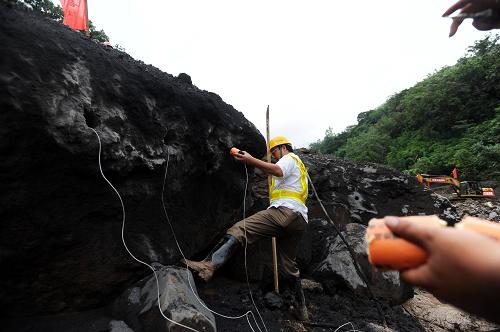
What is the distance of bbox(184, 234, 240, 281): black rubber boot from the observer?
3.40 m

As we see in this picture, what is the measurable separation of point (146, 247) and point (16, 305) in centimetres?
112

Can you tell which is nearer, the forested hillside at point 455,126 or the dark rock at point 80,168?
the dark rock at point 80,168

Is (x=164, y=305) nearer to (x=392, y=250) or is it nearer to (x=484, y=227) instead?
(x=392, y=250)

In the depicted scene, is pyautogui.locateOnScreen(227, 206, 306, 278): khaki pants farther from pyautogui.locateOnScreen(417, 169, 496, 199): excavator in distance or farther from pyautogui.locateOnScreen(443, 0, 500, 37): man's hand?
pyautogui.locateOnScreen(417, 169, 496, 199): excavator in distance

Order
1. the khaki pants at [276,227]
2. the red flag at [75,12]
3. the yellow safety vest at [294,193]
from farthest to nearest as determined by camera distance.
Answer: the red flag at [75,12]
the yellow safety vest at [294,193]
the khaki pants at [276,227]

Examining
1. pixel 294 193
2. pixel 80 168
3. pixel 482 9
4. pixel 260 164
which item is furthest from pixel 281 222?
pixel 482 9

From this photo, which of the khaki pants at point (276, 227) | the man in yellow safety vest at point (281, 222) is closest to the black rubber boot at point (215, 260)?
the man in yellow safety vest at point (281, 222)

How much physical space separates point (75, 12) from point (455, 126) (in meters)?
23.8

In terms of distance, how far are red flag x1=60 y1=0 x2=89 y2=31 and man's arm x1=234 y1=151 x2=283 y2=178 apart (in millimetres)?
5221

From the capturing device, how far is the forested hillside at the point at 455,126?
19.0 m

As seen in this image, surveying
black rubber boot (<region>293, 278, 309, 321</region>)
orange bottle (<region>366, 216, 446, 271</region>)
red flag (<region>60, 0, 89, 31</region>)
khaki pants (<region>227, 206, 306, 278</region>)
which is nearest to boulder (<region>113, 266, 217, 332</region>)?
khaki pants (<region>227, 206, 306, 278</region>)

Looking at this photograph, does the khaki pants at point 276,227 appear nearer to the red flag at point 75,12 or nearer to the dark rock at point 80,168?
the dark rock at point 80,168

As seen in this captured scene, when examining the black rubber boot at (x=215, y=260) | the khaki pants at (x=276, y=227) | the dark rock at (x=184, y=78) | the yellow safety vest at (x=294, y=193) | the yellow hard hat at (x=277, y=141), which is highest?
the dark rock at (x=184, y=78)

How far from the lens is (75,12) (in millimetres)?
6809
